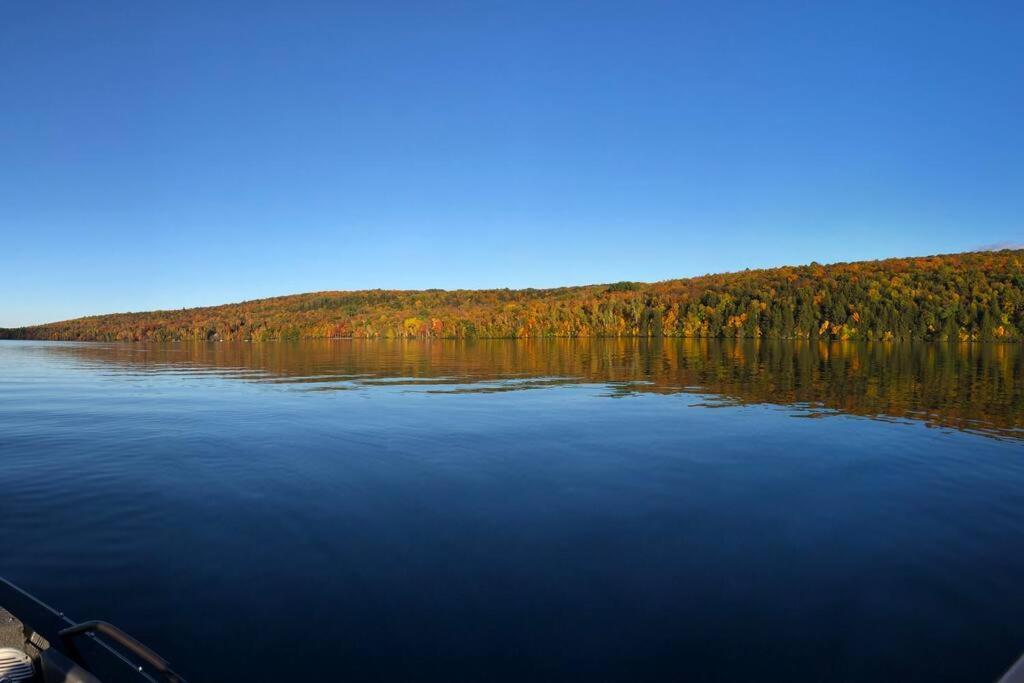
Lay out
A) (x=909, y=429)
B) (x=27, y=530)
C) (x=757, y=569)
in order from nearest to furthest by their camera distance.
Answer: (x=757, y=569) < (x=27, y=530) < (x=909, y=429)

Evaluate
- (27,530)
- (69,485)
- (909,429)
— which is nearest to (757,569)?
(27,530)

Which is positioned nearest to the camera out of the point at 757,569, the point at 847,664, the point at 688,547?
the point at 847,664

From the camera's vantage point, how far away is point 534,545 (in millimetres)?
12344

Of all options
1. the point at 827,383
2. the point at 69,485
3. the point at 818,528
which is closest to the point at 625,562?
the point at 818,528

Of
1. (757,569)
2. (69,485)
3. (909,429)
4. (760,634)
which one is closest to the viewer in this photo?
(760,634)

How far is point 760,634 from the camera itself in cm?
893

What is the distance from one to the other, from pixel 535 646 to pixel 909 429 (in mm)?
23798

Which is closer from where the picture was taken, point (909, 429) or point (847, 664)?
point (847, 664)

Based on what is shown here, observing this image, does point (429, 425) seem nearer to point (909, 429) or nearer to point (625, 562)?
point (625, 562)

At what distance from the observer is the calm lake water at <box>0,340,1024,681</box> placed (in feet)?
28.0

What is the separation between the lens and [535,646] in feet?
28.1

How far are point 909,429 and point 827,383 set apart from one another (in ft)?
76.9

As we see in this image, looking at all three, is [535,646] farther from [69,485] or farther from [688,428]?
[688,428]

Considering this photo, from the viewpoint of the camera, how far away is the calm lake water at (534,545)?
28.0 feet
